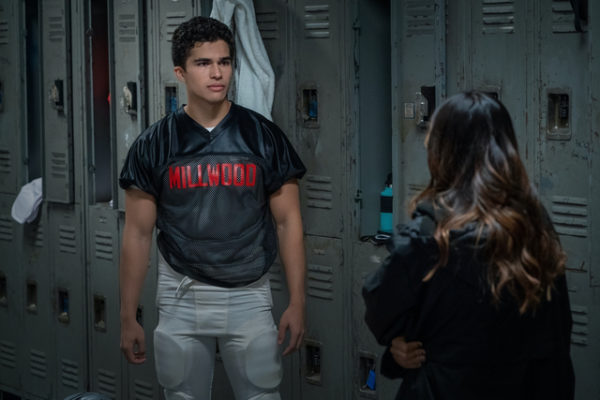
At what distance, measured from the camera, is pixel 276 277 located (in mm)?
4652

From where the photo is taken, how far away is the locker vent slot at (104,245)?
17.3ft

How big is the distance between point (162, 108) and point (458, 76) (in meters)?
1.63

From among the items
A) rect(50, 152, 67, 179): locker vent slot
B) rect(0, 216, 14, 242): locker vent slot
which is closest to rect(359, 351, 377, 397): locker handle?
rect(50, 152, 67, 179): locker vent slot

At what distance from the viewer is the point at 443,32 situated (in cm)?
393

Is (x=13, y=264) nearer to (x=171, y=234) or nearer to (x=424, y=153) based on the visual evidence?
(x=171, y=234)

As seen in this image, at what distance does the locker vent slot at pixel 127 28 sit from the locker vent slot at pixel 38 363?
6.49 ft

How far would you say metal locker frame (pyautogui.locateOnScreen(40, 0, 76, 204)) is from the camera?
17.5 feet

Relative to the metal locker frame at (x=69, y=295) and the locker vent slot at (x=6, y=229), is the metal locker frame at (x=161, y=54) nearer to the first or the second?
the metal locker frame at (x=69, y=295)

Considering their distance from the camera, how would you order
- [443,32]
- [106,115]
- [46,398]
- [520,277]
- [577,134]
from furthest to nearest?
[46,398] → [106,115] → [443,32] → [577,134] → [520,277]

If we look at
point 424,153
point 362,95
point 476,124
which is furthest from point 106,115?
point 476,124

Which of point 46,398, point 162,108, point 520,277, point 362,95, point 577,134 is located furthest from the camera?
point 46,398

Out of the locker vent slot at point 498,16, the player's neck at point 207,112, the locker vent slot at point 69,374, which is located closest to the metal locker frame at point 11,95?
the locker vent slot at point 69,374

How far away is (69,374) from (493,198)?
3.90 m

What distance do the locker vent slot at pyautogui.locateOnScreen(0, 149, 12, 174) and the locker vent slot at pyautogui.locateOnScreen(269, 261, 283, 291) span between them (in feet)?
6.39
